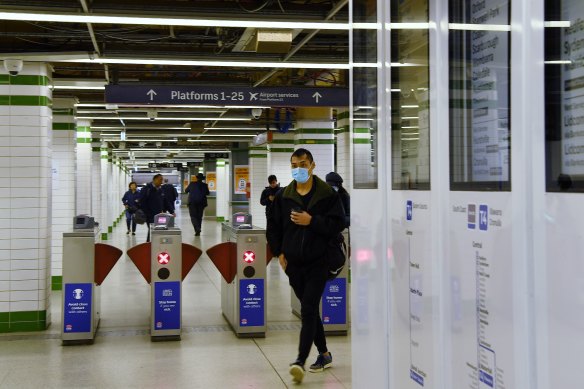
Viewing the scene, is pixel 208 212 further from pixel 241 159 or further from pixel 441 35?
pixel 441 35

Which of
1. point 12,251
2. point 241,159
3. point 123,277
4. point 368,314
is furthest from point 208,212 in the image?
point 368,314

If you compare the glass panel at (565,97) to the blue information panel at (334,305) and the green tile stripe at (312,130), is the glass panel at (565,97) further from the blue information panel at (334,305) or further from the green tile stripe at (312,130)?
the green tile stripe at (312,130)

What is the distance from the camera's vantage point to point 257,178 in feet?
76.4

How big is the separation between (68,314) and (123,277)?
17.5ft

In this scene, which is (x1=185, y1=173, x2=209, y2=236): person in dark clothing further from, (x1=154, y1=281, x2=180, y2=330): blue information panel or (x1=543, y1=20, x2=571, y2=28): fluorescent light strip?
(x1=543, y1=20, x2=571, y2=28): fluorescent light strip

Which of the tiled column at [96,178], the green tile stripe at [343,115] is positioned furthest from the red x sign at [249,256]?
the tiled column at [96,178]

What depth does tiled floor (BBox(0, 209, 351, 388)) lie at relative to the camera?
573 cm

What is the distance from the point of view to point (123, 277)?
40.6 ft

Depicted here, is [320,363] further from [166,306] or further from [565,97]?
[565,97]

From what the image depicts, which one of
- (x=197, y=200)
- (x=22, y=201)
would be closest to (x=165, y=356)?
(x=22, y=201)

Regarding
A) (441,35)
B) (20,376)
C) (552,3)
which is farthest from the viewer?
(20,376)

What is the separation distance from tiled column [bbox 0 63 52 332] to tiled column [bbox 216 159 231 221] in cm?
2415

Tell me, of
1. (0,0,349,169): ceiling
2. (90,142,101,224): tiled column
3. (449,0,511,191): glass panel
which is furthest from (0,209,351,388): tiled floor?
(90,142,101,224): tiled column

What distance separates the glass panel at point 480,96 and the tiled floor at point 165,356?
154 inches
